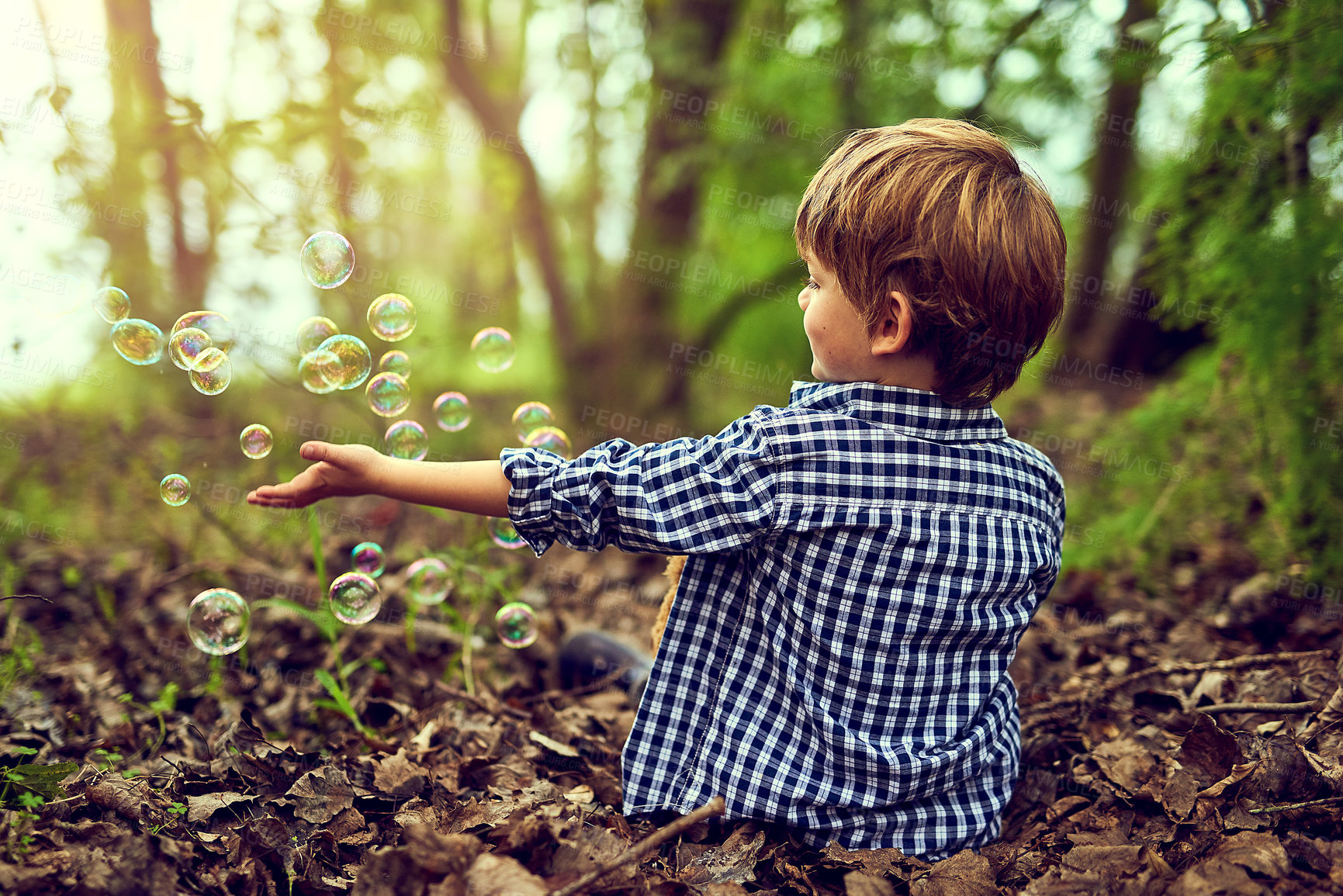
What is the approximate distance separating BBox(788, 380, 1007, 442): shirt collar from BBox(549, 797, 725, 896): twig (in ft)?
2.78

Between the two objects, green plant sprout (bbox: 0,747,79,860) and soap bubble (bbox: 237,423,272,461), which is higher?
soap bubble (bbox: 237,423,272,461)

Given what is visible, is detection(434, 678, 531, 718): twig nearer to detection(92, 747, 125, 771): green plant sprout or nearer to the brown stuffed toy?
the brown stuffed toy

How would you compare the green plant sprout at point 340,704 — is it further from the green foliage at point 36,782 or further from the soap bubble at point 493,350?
the soap bubble at point 493,350

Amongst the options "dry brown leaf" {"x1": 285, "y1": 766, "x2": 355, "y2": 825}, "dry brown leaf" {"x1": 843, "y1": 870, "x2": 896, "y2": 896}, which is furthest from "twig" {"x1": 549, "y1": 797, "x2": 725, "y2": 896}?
"dry brown leaf" {"x1": 285, "y1": 766, "x2": 355, "y2": 825}

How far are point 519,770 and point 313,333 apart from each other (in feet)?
4.48

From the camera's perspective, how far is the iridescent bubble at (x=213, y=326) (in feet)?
7.96

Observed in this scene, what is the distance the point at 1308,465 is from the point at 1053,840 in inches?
71.7

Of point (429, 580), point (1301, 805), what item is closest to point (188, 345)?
point (429, 580)

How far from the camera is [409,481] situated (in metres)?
1.81

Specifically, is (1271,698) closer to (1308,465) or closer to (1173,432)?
(1308,465)

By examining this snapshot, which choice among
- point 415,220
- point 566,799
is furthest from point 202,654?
point 415,220

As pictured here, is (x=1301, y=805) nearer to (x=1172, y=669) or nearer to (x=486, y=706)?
(x=1172, y=669)

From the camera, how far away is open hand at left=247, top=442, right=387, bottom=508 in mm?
1767

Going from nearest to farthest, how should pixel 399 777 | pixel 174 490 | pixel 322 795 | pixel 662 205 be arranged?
pixel 322 795
pixel 399 777
pixel 174 490
pixel 662 205
